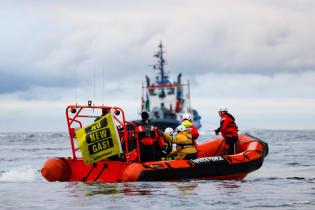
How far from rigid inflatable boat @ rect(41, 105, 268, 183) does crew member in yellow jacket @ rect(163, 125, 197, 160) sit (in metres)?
0.24

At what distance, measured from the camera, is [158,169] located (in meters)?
12.6

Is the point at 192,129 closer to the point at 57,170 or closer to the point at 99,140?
the point at 99,140

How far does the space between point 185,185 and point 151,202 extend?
2.30m

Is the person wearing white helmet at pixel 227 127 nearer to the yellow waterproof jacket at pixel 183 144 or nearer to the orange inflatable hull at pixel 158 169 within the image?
the orange inflatable hull at pixel 158 169

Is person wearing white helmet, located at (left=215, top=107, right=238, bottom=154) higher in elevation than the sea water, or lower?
higher

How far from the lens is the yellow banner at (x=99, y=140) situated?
41.1 ft

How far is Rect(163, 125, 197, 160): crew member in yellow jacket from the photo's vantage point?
13.5 metres

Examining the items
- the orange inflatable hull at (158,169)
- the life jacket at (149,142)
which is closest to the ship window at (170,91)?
the orange inflatable hull at (158,169)

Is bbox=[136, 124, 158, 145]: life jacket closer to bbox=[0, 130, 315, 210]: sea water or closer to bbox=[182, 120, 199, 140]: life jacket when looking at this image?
bbox=[0, 130, 315, 210]: sea water

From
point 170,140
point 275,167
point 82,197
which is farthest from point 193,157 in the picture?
point 275,167

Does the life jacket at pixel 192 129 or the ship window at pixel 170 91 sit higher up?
the ship window at pixel 170 91

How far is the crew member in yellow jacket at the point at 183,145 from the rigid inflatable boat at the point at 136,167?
0.24 meters

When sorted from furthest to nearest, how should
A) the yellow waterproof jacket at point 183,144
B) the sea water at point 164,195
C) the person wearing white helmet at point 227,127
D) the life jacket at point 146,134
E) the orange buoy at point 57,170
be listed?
the person wearing white helmet at point 227,127 → the orange buoy at point 57,170 → the yellow waterproof jacket at point 183,144 → the life jacket at point 146,134 → the sea water at point 164,195

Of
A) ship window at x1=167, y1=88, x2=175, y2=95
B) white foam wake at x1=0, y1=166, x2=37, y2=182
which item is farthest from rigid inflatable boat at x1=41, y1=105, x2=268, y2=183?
ship window at x1=167, y1=88, x2=175, y2=95
